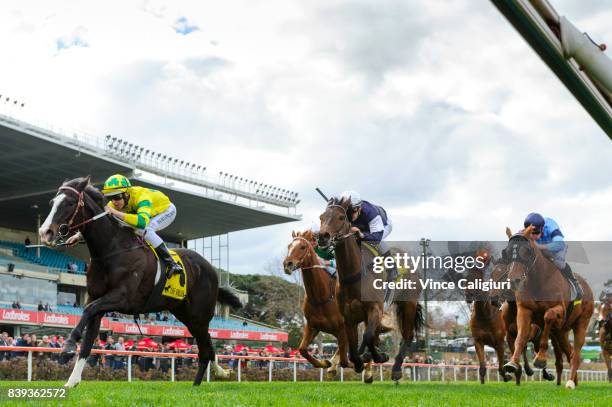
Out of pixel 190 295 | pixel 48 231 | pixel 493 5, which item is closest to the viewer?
pixel 493 5

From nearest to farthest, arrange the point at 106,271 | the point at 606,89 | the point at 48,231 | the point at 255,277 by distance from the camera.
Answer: the point at 606,89 < the point at 48,231 < the point at 106,271 < the point at 255,277

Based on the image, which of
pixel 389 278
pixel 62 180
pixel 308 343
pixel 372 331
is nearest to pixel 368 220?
pixel 389 278

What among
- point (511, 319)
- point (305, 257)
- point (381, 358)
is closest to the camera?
point (381, 358)

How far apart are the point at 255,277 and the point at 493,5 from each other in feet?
231

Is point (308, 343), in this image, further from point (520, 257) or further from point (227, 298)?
point (520, 257)

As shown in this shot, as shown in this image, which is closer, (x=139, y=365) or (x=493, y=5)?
(x=493, y=5)

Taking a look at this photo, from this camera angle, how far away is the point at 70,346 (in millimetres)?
6191

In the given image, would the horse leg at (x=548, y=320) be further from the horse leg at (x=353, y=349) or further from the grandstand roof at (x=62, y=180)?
the grandstand roof at (x=62, y=180)

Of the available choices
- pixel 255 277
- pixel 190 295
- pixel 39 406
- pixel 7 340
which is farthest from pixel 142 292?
pixel 255 277

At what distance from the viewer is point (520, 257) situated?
8.74m

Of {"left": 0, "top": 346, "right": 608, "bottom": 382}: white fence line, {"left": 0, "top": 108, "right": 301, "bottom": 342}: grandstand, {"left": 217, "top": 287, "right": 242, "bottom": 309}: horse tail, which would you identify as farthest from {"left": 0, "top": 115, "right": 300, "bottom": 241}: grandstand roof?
{"left": 217, "top": 287, "right": 242, "bottom": 309}: horse tail

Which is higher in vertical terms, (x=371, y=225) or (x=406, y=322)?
(x=371, y=225)

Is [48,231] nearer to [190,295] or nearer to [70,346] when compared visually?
[70,346]

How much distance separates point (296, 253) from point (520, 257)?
10.4ft
